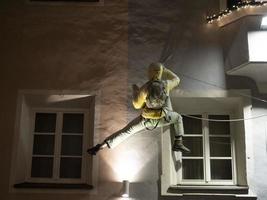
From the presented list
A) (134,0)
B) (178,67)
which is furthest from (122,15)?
(178,67)

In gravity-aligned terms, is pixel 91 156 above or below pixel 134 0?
below

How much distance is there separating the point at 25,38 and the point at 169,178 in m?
2.79

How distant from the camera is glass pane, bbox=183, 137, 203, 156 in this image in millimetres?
6164

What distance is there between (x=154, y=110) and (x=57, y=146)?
1.57 metres

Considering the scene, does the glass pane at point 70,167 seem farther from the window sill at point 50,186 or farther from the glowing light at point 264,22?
the glowing light at point 264,22

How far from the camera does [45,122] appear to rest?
631 centimetres

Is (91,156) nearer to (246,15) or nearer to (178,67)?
(178,67)

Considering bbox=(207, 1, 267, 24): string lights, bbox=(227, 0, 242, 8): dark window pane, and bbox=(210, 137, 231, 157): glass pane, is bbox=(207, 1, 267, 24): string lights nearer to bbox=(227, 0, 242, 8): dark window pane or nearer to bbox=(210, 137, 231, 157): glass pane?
bbox=(227, 0, 242, 8): dark window pane

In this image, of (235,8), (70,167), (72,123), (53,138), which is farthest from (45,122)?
(235,8)

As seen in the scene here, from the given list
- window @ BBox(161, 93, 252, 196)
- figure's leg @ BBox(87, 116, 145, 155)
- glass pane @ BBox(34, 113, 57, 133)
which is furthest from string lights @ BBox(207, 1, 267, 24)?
glass pane @ BBox(34, 113, 57, 133)

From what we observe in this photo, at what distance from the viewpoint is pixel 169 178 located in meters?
5.79

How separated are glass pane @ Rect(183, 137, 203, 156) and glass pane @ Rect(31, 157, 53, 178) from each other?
6.22 ft

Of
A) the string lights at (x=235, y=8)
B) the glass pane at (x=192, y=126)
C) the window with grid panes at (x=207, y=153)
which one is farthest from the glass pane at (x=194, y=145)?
the string lights at (x=235, y=8)

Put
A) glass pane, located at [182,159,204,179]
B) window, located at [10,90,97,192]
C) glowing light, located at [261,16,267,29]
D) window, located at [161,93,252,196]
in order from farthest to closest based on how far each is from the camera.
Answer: glass pane, located at [182,159,204,179], window, located at [10,90,97,192], window, located at [161,93,252,196], glowing light, located at [261,16,267,29]
